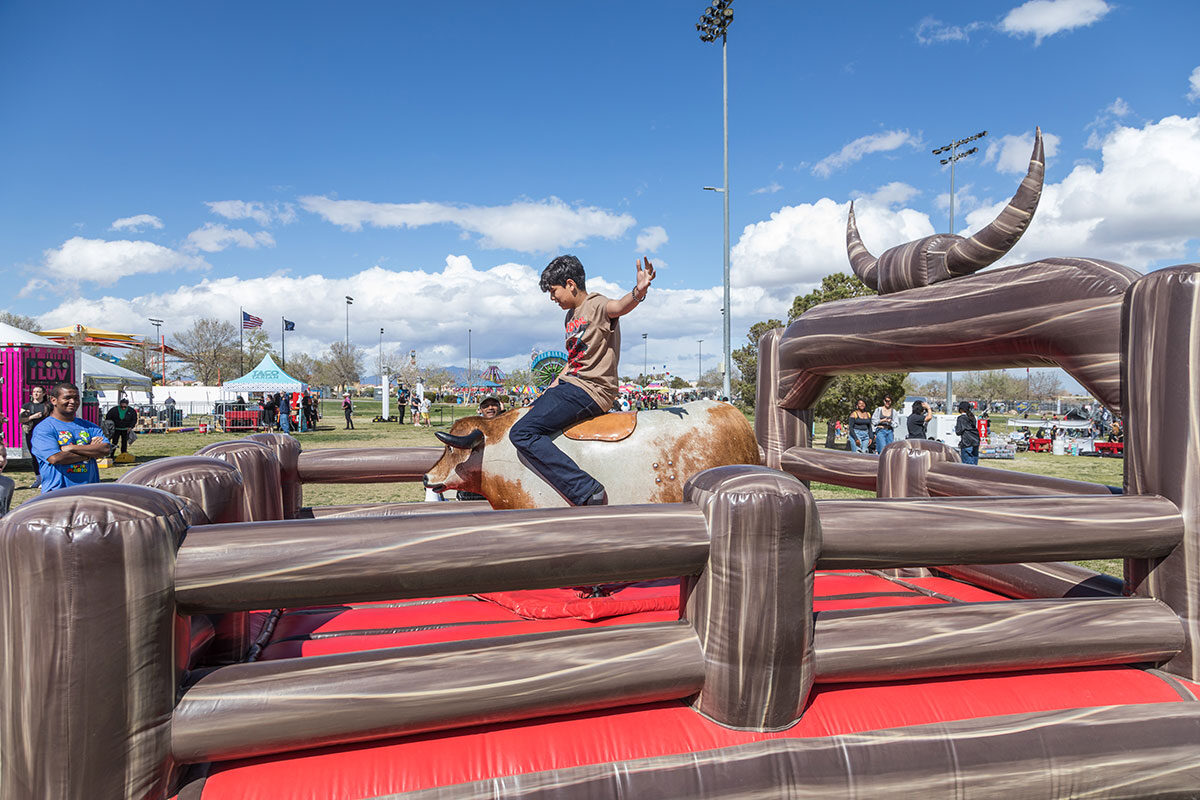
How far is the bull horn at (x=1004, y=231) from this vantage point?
→ 2859 mm

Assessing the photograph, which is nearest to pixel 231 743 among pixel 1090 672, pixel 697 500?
pixel 697 500

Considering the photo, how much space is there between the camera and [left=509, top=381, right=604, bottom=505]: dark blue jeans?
3.21 metres

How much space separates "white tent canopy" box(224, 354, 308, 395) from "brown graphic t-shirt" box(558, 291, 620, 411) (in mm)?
27527

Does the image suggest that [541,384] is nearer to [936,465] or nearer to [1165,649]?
[936,465]

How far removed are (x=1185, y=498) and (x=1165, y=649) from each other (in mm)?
524

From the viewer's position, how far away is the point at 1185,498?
7.17 feet

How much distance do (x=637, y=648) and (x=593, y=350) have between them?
6.07 feet

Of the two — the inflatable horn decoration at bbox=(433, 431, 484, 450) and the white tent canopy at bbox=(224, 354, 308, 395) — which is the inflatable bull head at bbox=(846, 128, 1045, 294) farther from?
the white tent canopy at bbox=(224, 354, 308, 395)

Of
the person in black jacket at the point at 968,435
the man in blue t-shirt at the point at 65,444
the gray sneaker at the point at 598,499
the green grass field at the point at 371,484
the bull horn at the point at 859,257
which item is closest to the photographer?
the gray sneaker at the point at 598,499

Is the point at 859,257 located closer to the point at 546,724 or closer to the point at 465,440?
the point at 465,440

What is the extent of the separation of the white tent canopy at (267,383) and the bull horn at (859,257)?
27.9m

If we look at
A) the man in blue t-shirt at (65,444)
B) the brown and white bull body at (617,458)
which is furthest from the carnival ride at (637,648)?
the man in blue t-shirt at (65,444)

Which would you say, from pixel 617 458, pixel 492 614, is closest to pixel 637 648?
pixel 492 614

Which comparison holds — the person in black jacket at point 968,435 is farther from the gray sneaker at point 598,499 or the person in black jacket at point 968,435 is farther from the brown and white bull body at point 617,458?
the gray sneaker at point 598,499
